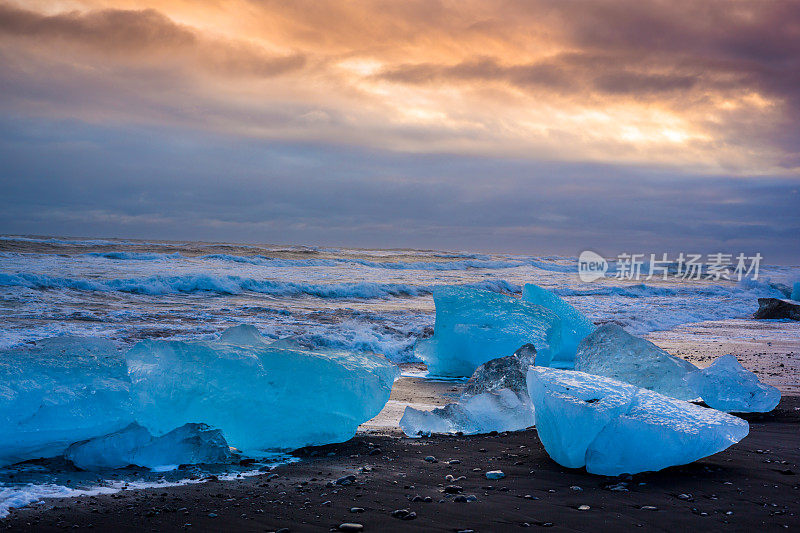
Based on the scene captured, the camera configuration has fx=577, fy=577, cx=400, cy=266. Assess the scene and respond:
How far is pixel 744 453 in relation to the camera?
3.38 metres

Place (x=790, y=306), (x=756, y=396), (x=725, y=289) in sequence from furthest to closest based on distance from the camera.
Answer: (x=725, y=289), (x=790, y=306), (x=756, y=396)

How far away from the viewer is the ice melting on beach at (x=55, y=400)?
125 inches

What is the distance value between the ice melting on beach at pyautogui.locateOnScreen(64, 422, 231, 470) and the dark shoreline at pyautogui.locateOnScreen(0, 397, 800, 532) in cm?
42

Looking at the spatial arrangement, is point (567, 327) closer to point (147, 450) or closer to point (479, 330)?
point (479, 330)

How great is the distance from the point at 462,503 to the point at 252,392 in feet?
5.37

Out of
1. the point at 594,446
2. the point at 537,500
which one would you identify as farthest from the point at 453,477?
the point at 594,446

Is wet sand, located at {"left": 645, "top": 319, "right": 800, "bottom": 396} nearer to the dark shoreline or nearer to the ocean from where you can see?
the ocean

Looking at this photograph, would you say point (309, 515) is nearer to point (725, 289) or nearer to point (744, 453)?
point (744, 453)

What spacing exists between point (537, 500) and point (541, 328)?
4.39 meters

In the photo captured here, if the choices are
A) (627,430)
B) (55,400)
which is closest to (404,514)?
(627,430)

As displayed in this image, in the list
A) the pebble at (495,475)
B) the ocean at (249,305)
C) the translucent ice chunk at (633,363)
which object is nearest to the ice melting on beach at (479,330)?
the ocean at (249,305)

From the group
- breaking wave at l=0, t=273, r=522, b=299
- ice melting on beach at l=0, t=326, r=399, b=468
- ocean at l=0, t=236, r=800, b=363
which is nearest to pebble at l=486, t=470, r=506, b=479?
ice melting on beach at l=0, t=326, r=399, b=468

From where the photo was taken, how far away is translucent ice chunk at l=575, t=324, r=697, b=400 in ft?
15.7

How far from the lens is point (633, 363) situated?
5.02m
